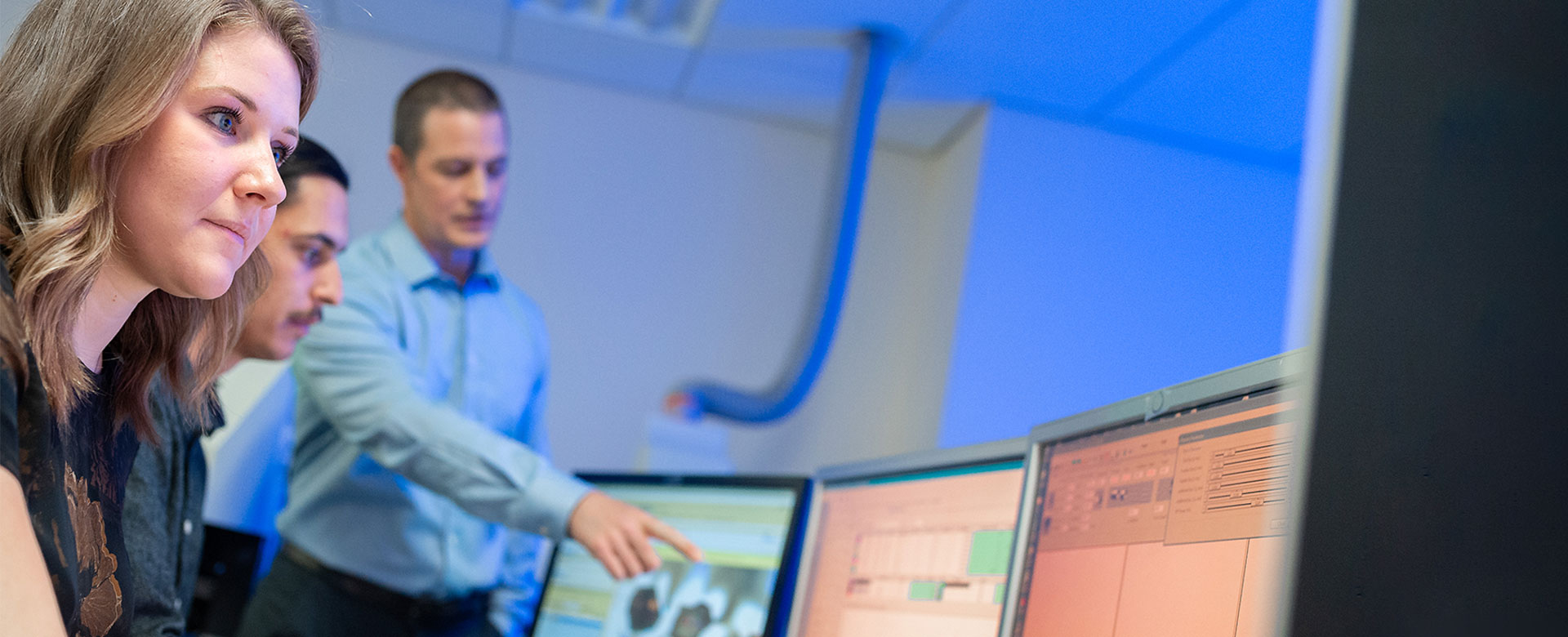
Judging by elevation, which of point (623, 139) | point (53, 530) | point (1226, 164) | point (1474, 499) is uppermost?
point (1226, 164)

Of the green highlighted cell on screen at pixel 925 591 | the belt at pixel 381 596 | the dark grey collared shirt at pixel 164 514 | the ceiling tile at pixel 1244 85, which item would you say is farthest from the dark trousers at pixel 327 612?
the ceiling tile at pixel 1244 85

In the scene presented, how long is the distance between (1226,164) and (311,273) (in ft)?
7.58

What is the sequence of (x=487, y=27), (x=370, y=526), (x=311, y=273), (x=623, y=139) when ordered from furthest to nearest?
1. (x=623, y=139)
2. (x=487, y=27)
3. (x=370, y=526)
4. (x=311, y=273)

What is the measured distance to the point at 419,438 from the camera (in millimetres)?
1454

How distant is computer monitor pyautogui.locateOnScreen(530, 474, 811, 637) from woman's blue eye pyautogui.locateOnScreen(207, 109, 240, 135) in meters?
0.75

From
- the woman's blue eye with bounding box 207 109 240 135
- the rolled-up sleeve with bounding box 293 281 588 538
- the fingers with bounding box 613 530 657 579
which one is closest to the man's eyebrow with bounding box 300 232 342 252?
the rolled-up sleeve with bounding box 293 281 588 538

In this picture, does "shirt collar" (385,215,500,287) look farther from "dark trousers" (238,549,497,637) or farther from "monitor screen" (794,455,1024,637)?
"monitor screen" (794,455,1024,637)

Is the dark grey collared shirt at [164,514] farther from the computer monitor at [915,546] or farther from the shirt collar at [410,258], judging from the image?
the computer monitor at [915,546]

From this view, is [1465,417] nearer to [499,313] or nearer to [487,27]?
[499,313]

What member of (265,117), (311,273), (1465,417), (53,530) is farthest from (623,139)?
(1465,417)

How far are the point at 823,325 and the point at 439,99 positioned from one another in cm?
110

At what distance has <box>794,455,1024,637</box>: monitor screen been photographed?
3.33 feet

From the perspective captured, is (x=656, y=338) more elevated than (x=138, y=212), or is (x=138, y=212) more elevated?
(x=656, y=338)

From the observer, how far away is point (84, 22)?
0.72m
